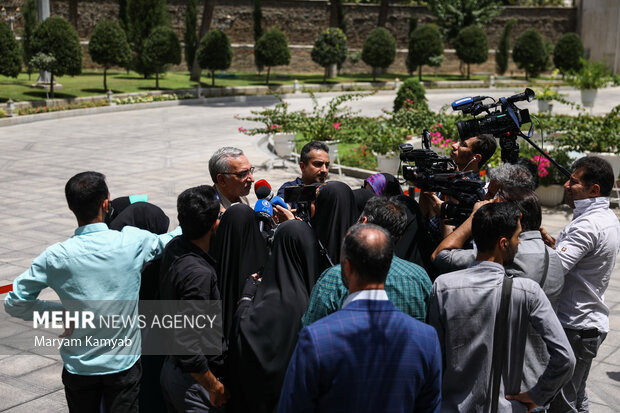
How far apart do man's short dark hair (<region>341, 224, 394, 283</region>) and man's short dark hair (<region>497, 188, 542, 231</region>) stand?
3.91 feet

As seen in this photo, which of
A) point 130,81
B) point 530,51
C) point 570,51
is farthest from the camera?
point 530,51

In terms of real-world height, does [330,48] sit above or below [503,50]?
below

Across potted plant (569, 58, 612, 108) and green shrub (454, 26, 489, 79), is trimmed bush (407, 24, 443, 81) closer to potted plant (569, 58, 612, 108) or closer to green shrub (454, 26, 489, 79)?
green shrub (454, 26, 489, 79)

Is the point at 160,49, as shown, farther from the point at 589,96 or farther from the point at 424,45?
the point at 589,96

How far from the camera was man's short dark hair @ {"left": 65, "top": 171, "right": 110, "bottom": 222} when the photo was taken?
342 centimetres

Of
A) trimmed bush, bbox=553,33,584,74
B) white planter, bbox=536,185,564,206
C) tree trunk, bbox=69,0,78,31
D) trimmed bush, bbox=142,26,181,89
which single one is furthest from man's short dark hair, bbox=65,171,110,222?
trimmed bush, bbox=553,33,584,74

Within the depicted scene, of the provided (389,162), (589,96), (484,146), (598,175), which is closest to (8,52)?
(389,162)

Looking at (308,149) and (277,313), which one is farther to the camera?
(308,149)

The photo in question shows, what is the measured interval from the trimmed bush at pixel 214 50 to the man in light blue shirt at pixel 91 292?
2802 cm

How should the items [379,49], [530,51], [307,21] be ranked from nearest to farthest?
[379,49]
[530,51]
[307,21]

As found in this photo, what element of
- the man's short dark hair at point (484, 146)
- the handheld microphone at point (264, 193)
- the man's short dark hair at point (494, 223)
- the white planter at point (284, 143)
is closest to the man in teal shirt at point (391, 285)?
the man's short dark hair at point (494, 223)

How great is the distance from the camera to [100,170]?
45.6 feet

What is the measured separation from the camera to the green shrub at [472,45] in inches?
1542

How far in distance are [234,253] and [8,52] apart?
71.1 ft
